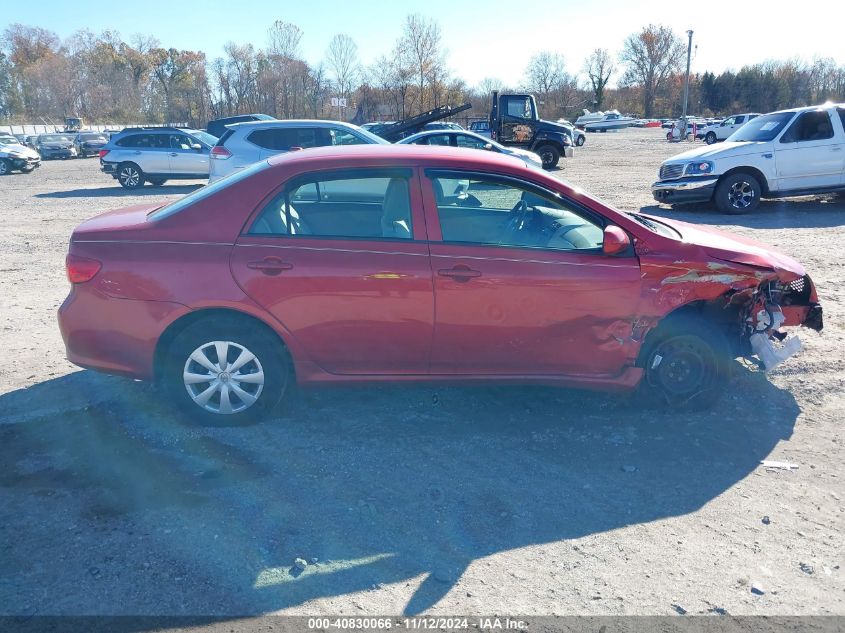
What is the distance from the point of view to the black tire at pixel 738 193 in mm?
12906

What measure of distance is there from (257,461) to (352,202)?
1744 mm

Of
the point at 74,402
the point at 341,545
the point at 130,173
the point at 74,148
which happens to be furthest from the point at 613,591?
the point at 74,148

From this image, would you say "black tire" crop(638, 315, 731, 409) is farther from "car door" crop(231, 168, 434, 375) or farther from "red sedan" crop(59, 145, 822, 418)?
"car door" crop(231, 168, 434, 375)

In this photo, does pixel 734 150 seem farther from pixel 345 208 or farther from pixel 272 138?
pixel 345 208

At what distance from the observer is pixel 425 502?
12.2 feet

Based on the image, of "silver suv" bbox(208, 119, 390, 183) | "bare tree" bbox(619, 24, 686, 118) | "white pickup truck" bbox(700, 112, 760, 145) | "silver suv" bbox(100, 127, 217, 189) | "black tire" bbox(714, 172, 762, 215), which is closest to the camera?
"black tire" bbox(714, 172, 762, 215)

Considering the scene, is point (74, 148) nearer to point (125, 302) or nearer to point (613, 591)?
point (125, 302)

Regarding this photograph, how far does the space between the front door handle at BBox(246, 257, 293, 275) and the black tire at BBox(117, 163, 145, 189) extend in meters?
17.4

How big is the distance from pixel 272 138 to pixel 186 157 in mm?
6815

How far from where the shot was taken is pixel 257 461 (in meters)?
4.12

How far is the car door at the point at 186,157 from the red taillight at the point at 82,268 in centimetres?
1676

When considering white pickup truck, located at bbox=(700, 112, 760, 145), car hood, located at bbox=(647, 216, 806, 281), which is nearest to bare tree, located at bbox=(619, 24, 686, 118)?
white pickup truck, located at bbox=(700, 112, 760, 145)

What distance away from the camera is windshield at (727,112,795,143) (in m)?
13.0

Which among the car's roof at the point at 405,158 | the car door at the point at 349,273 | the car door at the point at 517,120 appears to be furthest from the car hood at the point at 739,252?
the car door at the point at 517,120
